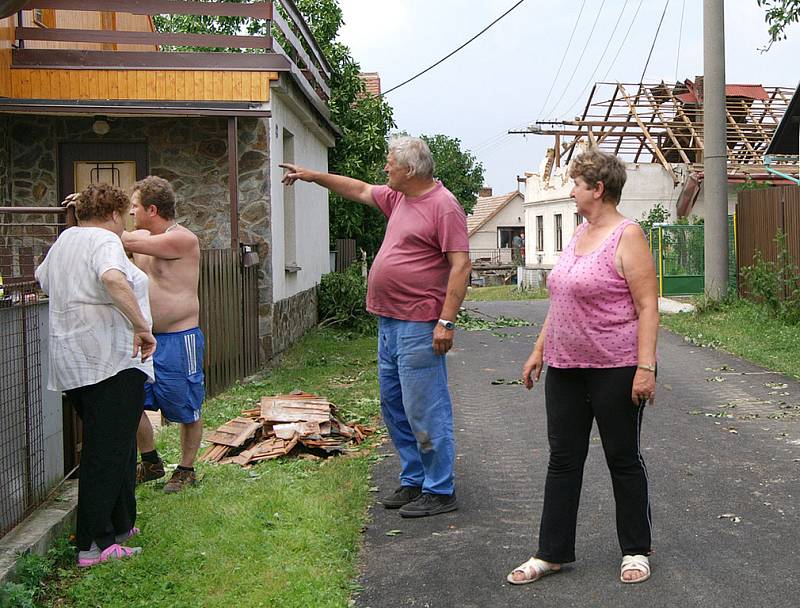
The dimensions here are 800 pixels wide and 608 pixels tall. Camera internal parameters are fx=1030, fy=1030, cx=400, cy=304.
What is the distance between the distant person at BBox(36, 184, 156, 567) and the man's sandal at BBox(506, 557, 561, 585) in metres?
1.99

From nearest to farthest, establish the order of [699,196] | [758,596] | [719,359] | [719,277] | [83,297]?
[758,596], [83,297], [719,359], [719,277], [699,196]

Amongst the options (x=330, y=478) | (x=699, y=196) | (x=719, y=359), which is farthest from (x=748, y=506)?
(x=699, y=196)

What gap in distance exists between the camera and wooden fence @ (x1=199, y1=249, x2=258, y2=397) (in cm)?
1038

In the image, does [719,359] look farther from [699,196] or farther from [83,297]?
[699,196]

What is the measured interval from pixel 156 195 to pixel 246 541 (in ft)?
7.51

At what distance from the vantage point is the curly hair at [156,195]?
6.44 m

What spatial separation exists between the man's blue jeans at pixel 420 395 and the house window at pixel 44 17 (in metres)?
9.66

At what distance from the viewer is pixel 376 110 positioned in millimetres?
22031

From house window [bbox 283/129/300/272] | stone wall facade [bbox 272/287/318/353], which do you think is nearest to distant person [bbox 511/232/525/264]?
stone wall facade [bbox 272/287/318/353]

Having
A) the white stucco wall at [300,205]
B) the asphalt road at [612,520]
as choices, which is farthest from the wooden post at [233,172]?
the asphalt road at [612,520]

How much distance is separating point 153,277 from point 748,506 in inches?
153

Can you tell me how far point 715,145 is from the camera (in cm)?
1722

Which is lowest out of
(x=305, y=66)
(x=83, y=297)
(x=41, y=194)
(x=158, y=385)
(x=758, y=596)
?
(x=758, y=596)

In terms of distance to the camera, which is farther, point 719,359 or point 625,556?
point 719,359
